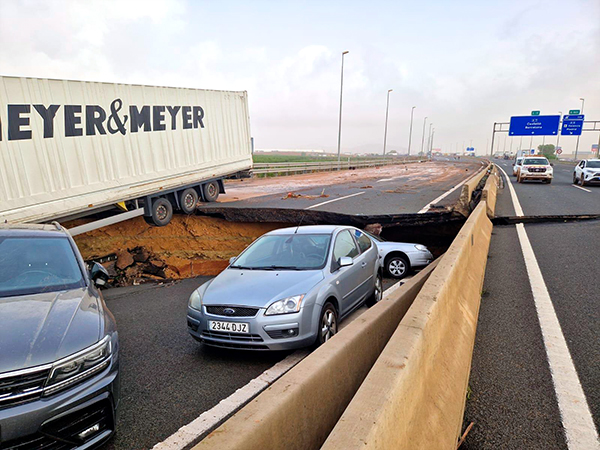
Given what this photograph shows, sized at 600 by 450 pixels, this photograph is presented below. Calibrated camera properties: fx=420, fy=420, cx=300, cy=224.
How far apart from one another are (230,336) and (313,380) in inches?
98.0

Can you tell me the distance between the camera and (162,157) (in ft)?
39.0

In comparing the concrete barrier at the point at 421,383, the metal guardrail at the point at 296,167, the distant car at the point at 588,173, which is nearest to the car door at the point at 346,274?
the concrete barrier at the point at 421,383

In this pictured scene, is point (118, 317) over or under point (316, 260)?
under

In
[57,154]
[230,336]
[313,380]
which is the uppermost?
[57,154]

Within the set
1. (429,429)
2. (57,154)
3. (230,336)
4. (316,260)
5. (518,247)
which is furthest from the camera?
(57,154)

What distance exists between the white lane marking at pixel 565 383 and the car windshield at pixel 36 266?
438cm

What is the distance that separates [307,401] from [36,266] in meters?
3.49

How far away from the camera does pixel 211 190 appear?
15.1 metres

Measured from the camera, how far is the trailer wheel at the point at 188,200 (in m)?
13.2

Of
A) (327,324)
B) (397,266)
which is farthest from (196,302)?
(397,266)

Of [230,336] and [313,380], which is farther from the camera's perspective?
[230,336]

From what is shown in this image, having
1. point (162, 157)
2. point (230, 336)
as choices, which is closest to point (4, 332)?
point (230, 336)

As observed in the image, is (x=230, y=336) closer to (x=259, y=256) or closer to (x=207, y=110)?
(x=259, y=256)

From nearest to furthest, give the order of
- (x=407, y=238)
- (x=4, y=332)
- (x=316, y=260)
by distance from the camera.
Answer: (x=4, y=332)
(x=316, y=260)
(x=407, y=238)
